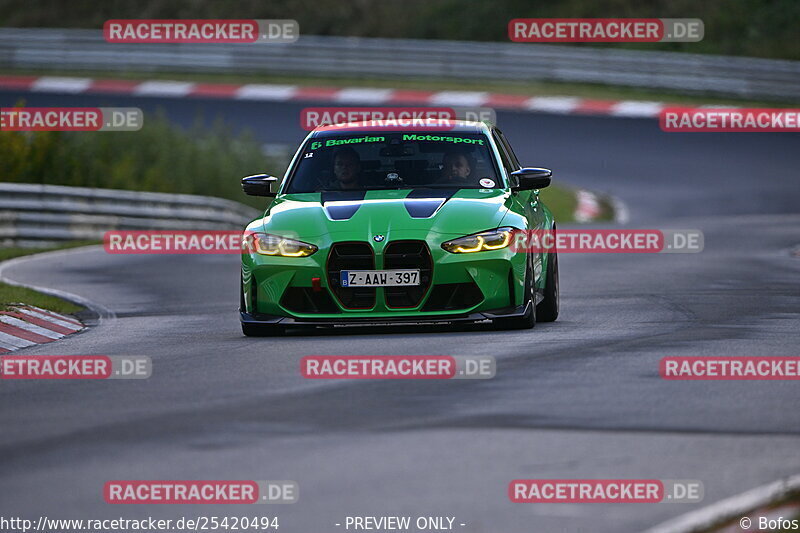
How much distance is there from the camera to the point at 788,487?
6246 mm

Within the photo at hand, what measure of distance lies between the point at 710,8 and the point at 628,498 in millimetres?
37784

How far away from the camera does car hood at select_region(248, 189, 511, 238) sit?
1095 centimetres

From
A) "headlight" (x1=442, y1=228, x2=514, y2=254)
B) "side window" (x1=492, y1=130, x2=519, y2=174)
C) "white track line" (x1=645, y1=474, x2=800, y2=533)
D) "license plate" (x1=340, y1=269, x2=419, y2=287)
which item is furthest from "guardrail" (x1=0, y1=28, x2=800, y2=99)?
"white track line" (x1=645, y1=474, x2=800, y2=533)

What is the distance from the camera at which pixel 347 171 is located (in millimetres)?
12117

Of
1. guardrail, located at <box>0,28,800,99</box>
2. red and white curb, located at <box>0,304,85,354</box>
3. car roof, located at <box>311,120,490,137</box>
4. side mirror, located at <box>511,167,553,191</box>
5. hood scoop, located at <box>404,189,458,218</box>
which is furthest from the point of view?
guardrail, located at <box>0,28,800,99</box>

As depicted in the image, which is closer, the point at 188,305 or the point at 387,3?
the point at 188,305

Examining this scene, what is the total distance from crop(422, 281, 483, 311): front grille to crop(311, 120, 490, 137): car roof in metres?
1.93

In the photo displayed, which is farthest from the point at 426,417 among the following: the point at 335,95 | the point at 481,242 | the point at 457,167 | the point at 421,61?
the point at 421,61

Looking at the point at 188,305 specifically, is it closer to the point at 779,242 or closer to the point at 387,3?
the point at 779,242

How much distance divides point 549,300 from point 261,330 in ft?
7.22

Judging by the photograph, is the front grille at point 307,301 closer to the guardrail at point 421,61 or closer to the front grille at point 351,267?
the front grille at point 351,267

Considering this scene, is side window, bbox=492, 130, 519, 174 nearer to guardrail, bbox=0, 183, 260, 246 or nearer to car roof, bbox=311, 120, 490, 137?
car roof, bbox=311, 120, 490, 137

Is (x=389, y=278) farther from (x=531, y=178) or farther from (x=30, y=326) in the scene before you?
(x=30, y=326)

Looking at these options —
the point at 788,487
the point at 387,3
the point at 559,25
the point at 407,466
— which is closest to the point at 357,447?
the point at 407,466
